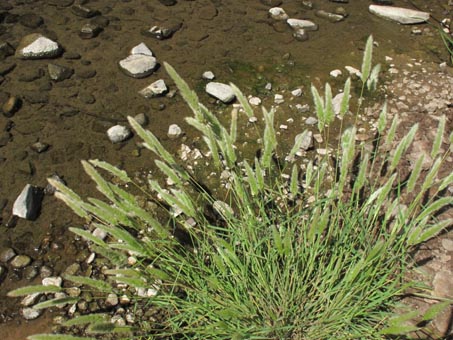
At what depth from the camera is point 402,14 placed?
3.93 meters

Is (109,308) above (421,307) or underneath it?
underneath

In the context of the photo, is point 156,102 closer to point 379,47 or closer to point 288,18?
point 288,18

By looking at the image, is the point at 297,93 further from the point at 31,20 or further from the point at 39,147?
the point at 31,20

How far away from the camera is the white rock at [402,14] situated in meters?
3.92

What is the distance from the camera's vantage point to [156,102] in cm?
325

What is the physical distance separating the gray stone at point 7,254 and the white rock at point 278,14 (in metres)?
2.49

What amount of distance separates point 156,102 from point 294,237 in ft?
4.76

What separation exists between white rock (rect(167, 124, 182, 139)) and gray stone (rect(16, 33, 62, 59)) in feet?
3.42

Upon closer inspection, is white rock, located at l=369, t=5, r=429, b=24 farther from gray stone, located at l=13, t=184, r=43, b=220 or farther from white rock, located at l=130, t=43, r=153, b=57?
gray stone, located at l=13, t=184, r=43, b=220

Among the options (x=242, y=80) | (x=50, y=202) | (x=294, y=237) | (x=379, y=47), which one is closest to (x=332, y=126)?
(x=242, y=80)

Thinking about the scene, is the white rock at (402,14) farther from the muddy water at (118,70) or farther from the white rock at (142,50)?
the white rock at (142,50)

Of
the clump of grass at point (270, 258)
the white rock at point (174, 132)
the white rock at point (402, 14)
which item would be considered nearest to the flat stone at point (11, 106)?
the white rock at point (174, 132)

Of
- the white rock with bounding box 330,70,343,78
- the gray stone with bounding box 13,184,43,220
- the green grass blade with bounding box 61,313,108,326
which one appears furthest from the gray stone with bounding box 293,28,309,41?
the green grass blade with bounding box 61,313,108,326

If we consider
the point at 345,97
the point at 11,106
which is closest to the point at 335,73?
the point at 345,97
